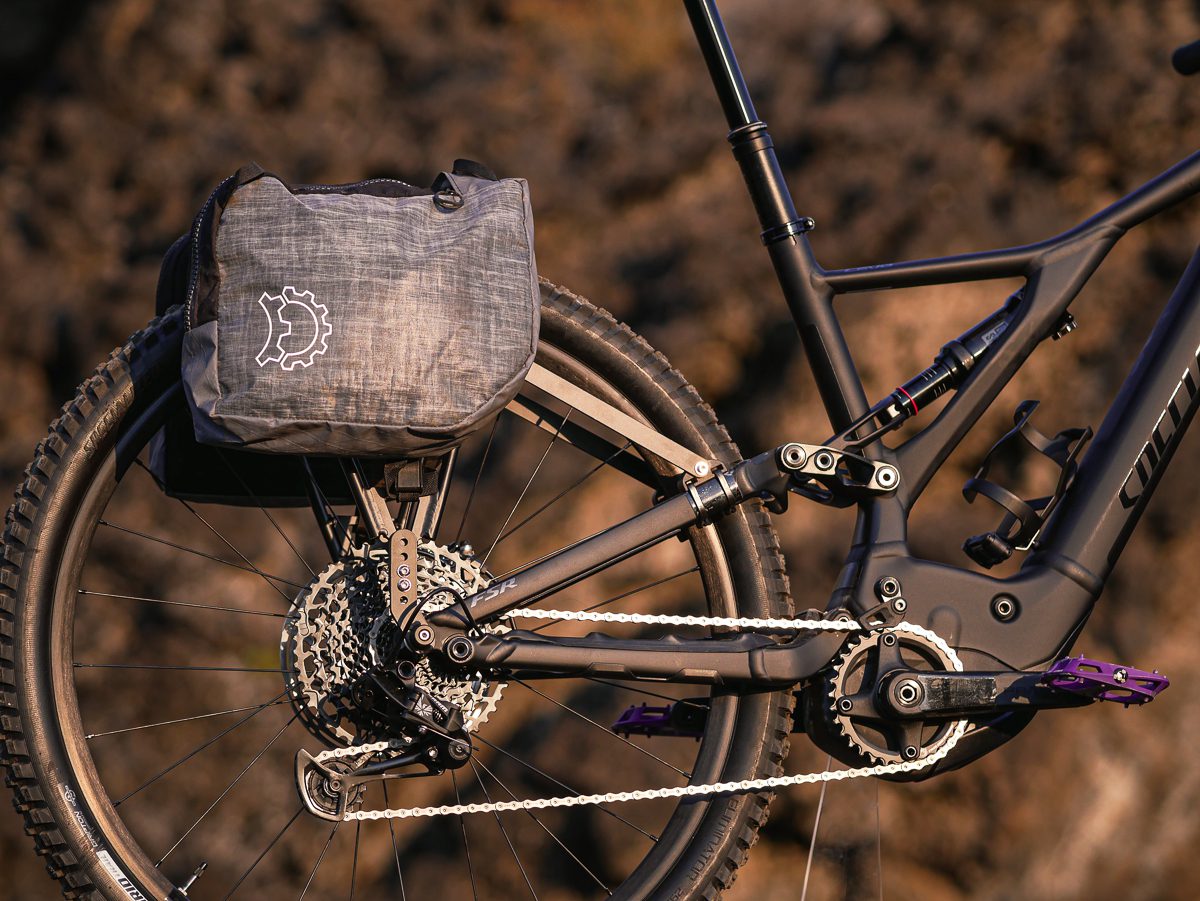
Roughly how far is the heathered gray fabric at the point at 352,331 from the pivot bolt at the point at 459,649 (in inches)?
8.4

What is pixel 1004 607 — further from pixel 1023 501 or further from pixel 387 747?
pixel 387 747

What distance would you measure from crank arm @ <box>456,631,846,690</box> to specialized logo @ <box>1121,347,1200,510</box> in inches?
15.9

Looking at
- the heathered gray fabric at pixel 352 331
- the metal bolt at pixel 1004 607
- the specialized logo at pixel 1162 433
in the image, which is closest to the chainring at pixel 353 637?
the heathered gray fabric at pixel 352 331

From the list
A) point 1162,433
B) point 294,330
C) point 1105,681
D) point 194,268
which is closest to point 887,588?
point 1105,681

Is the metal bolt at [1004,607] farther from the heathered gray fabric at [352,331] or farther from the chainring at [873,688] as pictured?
the heathered gray fabric at [352,331]

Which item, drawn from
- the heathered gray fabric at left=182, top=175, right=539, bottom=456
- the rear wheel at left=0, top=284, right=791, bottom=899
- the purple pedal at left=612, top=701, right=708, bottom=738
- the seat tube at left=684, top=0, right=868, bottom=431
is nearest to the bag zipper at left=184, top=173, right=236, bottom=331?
the heathered gray fabric at left=182, top=175, right=539, bottom=456

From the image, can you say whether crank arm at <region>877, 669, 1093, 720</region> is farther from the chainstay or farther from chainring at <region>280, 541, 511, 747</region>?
chainring at <region>280, 541, 511, 747</region>

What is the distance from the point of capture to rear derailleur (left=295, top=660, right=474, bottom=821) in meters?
1.34

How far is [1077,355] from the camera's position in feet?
8.87

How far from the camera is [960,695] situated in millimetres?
1369

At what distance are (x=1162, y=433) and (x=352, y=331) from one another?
97 cm

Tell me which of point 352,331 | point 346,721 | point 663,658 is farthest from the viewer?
point 346,721

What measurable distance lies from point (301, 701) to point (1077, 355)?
1.99 m

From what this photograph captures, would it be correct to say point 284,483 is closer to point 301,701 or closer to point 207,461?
point 207,461
